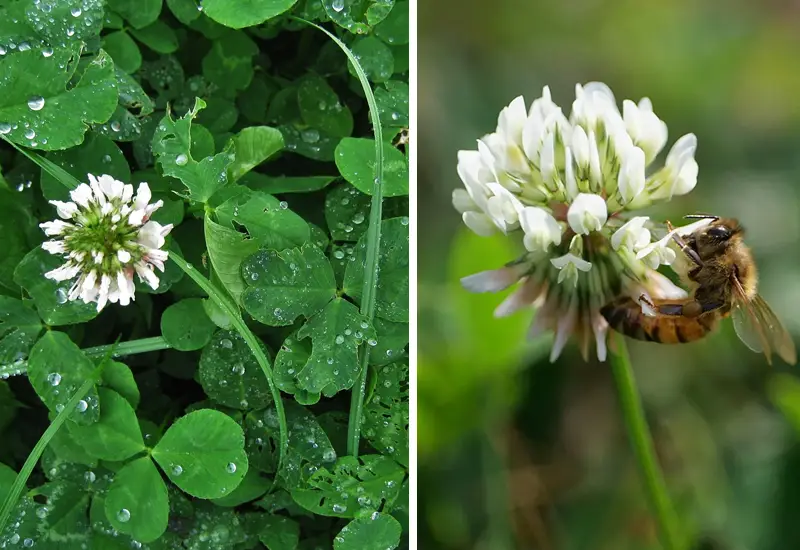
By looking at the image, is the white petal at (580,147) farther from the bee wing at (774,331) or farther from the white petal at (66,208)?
the white petal at (66,208)

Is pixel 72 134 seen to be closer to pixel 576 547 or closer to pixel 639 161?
pixel 639 161

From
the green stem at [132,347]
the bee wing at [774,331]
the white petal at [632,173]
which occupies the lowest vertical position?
the green stem at [132,347]

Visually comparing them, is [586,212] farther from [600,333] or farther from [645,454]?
[645,454]

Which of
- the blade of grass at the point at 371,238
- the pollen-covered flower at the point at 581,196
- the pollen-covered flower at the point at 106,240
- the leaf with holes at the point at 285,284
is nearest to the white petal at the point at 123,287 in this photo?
the pollen-covered flower at the point at 106,240

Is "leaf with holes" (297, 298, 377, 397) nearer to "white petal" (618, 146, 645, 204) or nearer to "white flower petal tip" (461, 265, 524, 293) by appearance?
"white flower petal tip" (461, 265, 524, 293)

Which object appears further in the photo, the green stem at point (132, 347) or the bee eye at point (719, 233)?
the green stem at point (132, 347)

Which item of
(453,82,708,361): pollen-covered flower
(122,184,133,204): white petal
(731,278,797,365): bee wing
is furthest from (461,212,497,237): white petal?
(122,184,133,204): white petal
